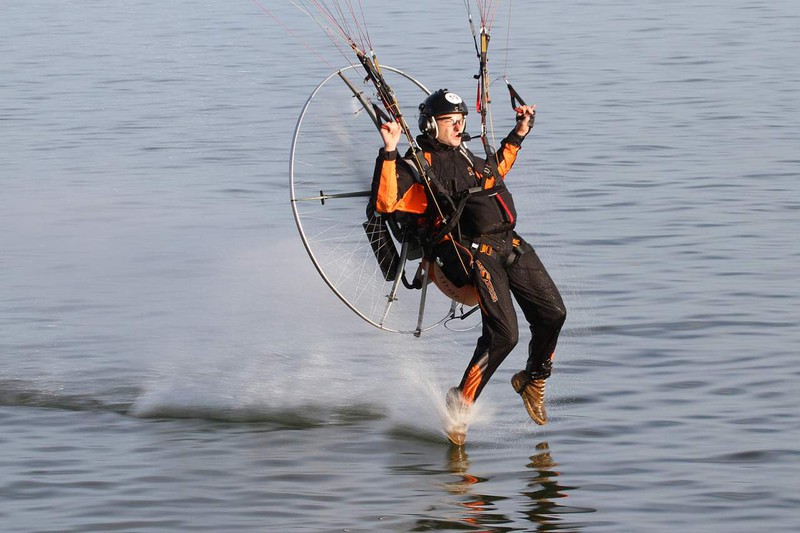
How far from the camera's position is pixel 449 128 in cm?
847

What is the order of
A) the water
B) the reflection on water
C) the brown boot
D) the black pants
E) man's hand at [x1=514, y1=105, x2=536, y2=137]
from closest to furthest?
the reflection on water < the water < the black pants < man's hand at [x1=514, y1=105, x2=536, y2=137] < the brown boot

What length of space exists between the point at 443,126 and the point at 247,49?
1984 cm

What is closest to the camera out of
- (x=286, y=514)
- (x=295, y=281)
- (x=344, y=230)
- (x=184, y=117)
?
(x=286, y=514)

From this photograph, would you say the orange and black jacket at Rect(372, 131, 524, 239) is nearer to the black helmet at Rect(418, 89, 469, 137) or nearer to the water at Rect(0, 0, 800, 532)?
the black helmet at Rect(418, 89, 469, 137)

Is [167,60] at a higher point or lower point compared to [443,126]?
lower

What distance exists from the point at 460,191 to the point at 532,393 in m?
1.39

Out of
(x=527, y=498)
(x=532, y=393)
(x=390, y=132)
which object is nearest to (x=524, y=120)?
(x=390, y=132)

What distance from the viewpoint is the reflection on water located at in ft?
25.6

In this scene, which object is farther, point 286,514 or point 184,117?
point 184,117

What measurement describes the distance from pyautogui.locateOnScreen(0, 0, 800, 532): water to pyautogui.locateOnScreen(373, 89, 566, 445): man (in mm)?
688

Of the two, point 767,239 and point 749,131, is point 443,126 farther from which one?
point 749,131

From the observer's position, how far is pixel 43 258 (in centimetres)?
1439

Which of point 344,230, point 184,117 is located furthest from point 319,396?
point 184,117

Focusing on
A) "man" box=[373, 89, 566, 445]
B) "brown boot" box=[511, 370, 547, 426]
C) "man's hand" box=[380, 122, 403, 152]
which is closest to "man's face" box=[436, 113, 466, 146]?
"man" box=[373, 89, 566, 445]
